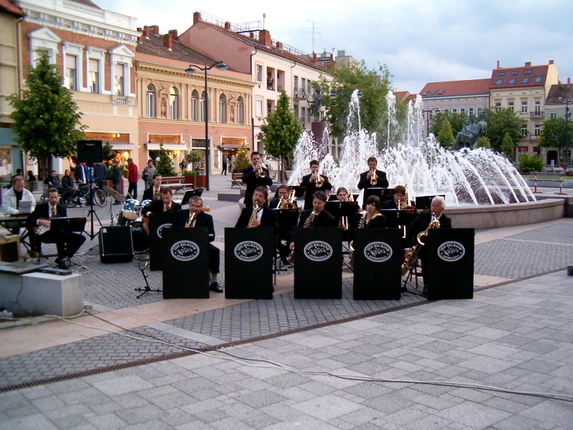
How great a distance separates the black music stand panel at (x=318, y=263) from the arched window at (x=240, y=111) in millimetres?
47186

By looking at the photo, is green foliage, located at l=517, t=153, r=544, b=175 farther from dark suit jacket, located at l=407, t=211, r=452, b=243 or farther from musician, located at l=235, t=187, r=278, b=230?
musician, located at l=235, t=187, r=278, b=230

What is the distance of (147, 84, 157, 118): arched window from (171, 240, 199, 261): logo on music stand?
37.6 metres

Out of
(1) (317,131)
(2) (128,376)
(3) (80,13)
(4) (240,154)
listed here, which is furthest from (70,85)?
(2) (128,376)

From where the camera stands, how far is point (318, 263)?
26.8 feet

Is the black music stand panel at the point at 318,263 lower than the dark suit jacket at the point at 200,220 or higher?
lower

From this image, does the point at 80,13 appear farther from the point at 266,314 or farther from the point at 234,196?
the point at 266,314

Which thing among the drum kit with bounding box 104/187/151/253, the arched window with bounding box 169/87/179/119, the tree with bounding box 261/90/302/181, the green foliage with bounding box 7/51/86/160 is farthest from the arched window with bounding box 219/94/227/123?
the drum kit with bounding box 104/187/151/253

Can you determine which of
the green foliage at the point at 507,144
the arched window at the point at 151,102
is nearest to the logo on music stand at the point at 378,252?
the arched window at the point at 151,102

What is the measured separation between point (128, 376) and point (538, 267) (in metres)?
8.13

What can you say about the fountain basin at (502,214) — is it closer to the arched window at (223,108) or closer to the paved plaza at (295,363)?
the paved plaza at (295,363)

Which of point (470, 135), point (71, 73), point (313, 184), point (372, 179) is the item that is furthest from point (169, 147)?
point (372, 179)

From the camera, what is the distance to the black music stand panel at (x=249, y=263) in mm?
8047

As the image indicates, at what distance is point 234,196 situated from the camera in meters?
24.2

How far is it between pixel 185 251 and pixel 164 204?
309 cm
